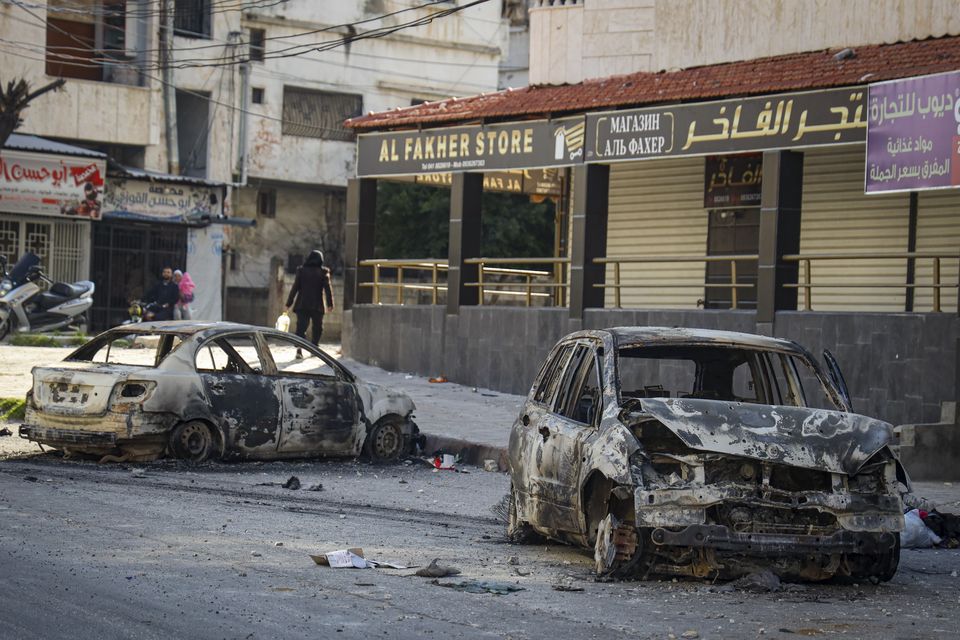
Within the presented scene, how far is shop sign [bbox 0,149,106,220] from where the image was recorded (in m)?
33.8

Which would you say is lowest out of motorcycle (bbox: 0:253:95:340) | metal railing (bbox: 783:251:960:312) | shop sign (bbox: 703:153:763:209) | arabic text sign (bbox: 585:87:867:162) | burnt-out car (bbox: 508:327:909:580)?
burnt-out car (bbox: 508:327:909:580)

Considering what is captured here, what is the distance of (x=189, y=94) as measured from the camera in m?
42.0

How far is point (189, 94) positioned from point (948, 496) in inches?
1284

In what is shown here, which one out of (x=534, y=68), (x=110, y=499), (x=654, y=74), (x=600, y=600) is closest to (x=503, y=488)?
(x=110, y=499)

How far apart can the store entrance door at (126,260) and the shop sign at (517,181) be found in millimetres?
13421

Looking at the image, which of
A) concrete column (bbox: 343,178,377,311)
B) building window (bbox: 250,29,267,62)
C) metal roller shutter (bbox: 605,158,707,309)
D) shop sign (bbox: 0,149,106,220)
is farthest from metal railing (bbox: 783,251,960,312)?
building window (bbox: 250,29,267,62)

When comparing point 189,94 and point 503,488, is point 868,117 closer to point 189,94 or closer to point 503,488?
point 503,488

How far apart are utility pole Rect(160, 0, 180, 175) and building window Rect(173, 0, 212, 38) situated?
0.94m

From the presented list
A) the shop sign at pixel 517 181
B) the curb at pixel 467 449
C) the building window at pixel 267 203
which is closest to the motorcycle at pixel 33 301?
the shop sign at pixel 517 181

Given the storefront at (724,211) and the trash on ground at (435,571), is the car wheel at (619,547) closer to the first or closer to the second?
the trash on ground at (435,571)

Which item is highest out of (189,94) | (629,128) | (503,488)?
(189,94)

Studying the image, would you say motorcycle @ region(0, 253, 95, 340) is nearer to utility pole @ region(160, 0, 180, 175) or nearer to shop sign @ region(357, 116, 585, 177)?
shop sign @ region(357, 116, 585, 177)

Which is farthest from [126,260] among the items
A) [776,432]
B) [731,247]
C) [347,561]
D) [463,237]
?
[776,432]

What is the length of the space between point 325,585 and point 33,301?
23167 millimetres
